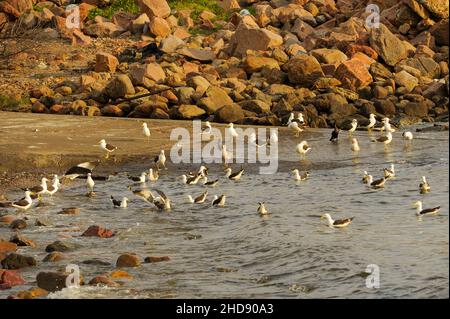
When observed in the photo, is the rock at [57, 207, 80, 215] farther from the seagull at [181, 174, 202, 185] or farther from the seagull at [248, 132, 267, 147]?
the seagull at [248, 132, 267, 147]

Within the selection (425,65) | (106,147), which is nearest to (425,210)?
(106,147)

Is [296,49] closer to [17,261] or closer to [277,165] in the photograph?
[277,165]

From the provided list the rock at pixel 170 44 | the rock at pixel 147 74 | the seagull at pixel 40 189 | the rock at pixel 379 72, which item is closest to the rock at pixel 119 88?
the rock at pixel 147 74

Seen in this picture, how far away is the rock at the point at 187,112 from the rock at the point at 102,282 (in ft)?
47.9

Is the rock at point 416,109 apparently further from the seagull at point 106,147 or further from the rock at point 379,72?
the seagull at point 106,147

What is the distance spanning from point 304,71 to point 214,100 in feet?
13.0

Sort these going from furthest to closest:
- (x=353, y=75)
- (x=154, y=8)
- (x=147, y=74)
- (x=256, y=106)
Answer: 1. (x=154, y=8)
2. (x=353, y=75)
3. (x=147, y=74)
4. (x=256, y=106)

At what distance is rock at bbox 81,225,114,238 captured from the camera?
1670 cm

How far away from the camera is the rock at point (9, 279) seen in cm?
1382

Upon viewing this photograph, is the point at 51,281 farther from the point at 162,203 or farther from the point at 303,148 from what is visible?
the point at 303,148

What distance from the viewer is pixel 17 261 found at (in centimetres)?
1475

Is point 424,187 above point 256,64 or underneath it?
underneath

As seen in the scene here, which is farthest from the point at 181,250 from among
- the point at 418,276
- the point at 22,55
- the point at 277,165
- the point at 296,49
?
the point at 22,55

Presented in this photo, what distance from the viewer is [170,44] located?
34.6 meters
